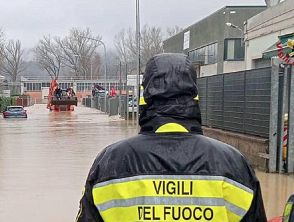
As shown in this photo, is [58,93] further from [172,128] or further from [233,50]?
[172,128]

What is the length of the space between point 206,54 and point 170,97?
2184 inches

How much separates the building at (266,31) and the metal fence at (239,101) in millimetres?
4432

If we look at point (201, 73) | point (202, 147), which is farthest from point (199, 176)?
point (201, 73)

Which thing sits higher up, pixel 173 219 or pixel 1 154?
pixel 173 219

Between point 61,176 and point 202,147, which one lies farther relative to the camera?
point 61,176

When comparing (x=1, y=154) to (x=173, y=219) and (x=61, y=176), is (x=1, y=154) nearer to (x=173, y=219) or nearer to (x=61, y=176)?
(x=61, y=176)

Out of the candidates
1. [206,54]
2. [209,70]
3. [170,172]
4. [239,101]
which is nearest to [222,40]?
[209,70]

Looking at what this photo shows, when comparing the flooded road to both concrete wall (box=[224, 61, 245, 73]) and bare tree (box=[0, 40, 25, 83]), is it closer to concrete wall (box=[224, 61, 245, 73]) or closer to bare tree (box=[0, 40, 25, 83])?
concrete wall (box=[224, 61, 245, 73])

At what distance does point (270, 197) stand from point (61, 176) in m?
4.58

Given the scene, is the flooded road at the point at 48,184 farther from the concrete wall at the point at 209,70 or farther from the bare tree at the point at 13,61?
the bare tree at the point at 13,61

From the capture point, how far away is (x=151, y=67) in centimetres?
251

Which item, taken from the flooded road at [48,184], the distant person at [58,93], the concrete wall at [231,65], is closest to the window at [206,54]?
the concrete wall at [231,65]

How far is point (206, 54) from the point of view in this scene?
188 ft

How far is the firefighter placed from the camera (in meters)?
2.34
